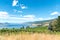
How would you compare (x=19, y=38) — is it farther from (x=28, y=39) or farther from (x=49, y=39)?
(x=49, y=39)

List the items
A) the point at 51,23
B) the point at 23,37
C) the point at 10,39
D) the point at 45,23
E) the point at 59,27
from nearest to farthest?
1. the point at 10,39
2. the point at 23,37
3. the point at 59,27
4. the point at 51,23
5. the point at 45,23

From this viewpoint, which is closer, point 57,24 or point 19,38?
point 19,38

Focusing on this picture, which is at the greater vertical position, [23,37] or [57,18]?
[57,18]

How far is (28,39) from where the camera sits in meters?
7.00

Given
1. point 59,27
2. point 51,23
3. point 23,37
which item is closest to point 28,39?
point 23,37

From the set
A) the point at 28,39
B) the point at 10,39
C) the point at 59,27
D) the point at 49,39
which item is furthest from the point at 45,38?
the point at 59,27

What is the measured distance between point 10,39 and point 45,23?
20.5 metres

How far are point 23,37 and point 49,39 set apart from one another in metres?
1.00

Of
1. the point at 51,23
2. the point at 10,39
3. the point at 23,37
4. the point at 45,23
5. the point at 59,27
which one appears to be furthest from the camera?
the point at 45,23

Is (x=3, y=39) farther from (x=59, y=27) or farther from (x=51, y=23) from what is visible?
(x=51, y=23)

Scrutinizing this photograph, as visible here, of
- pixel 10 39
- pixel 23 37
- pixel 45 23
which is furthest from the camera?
pixel 45 23

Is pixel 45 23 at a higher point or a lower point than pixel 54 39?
higher

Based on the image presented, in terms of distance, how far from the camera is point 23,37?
7.25 m

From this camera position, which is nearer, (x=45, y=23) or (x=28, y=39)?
(x=28, y=39)
